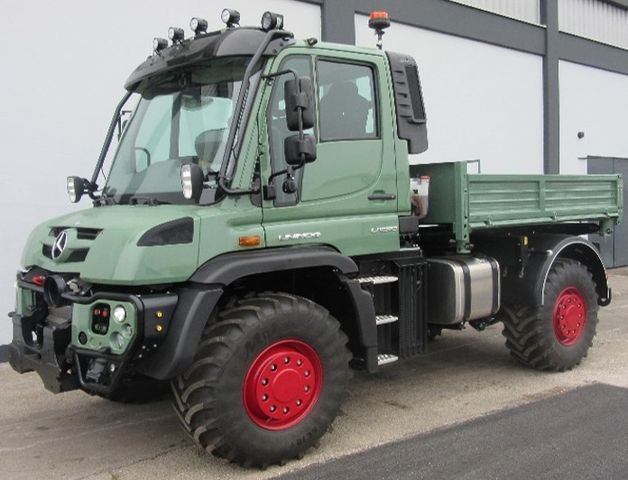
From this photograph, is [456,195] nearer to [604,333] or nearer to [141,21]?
[604,333]

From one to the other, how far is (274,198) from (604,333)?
559 cm

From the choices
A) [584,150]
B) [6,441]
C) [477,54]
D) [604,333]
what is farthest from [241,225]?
[584,150]

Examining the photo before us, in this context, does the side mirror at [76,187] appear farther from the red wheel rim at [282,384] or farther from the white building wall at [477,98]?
the white building wall at [477,98]

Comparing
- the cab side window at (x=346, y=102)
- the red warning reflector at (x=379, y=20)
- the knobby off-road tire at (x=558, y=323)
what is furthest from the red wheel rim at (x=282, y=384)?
the red warning reflector at (x=379, y=20)

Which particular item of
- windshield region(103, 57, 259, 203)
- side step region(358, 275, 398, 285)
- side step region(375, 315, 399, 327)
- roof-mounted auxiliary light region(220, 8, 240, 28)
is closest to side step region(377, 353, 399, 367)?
side step region(375, 315, 399, 327)

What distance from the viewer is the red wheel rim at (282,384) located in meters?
4.13

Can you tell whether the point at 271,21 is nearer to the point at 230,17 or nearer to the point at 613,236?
the point at 230,17

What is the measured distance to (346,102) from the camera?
484 cm

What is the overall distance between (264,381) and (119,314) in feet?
3.24

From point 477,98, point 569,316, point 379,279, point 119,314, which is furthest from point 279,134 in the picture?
point 477,98

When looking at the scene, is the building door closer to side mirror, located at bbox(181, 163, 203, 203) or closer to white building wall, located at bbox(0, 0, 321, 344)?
white building wall, located at bbox(0, 0, 321, 344)

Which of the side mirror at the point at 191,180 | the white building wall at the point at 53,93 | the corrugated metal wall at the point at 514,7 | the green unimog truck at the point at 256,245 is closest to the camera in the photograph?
the green unimog truck at the point at 256,245

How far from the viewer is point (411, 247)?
535cm

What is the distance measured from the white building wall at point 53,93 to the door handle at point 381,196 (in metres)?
3.96
